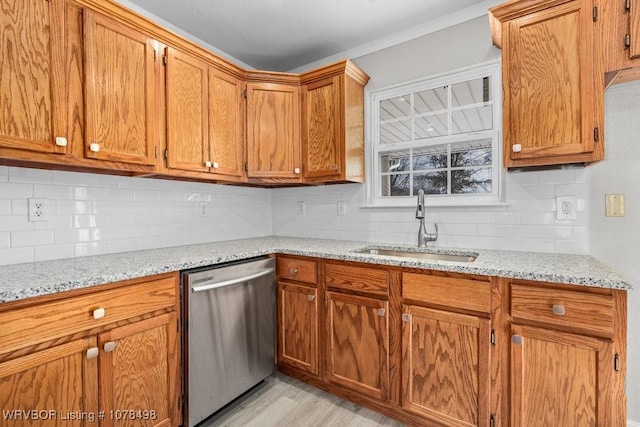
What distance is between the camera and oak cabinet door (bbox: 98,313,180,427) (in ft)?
4.46

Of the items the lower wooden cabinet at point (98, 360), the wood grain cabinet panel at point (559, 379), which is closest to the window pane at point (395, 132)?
the wood grain cabinet panel at point (559, 379)

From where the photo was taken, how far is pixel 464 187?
7.27 ft

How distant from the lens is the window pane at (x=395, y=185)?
2.46m

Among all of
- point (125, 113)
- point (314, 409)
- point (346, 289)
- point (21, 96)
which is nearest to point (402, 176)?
point (346, 289)

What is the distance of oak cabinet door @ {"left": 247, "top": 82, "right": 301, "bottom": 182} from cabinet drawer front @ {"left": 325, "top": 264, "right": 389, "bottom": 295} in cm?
91

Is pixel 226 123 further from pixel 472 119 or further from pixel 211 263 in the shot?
pixel 472 119

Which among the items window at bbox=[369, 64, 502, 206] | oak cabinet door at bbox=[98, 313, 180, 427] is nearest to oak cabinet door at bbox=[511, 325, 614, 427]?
window at bbox=[369, 64, 502, 206]

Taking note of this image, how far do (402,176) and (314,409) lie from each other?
1760mm

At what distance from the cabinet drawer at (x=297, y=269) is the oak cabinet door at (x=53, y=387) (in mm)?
1123

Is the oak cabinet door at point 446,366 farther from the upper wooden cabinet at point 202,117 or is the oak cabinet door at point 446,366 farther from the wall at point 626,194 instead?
the upper wooden cabinet at point 202,117

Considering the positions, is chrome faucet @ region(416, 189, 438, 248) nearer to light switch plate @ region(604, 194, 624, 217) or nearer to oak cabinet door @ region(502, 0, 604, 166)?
oak cabinet door @ region(502, 0, 604, 166)

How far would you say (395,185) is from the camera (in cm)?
251

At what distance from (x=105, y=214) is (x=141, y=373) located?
1007 millimetres

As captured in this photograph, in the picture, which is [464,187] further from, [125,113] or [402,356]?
[125,113]
